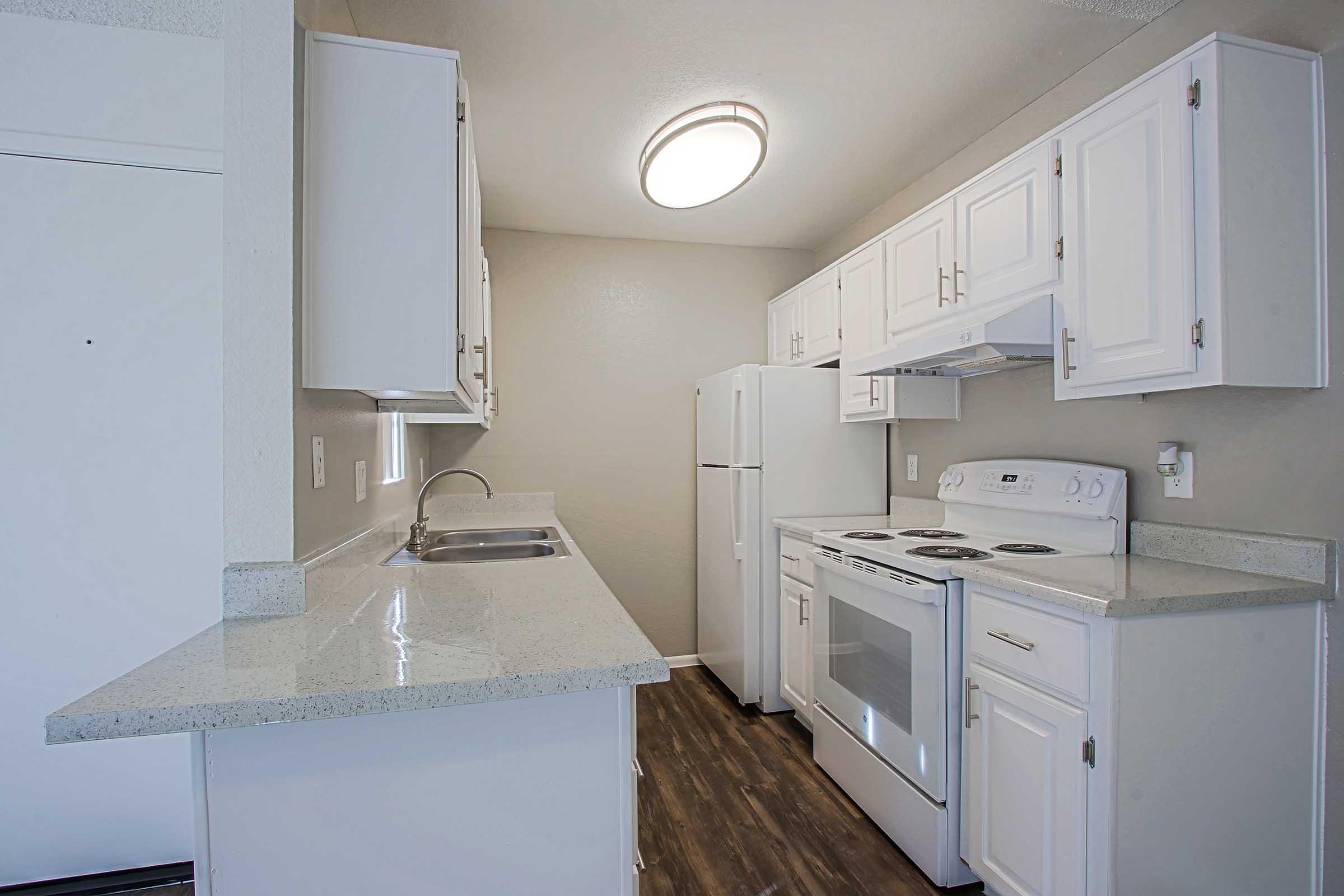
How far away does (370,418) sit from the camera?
201 cm

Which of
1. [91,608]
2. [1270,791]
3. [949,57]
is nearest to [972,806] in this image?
[1270,791]

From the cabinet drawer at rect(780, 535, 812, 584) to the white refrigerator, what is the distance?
7 cm

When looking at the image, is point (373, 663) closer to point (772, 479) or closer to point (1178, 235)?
point (1178, 235)

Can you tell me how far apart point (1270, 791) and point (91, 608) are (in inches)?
123

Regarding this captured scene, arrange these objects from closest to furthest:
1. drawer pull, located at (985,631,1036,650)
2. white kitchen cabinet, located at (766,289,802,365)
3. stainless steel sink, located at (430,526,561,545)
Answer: drawer pull, located at (985,631,1036,650), stainless steel sink, located at (430,526,561,545), white kitchen cabinet, located at (766,289,802,365)

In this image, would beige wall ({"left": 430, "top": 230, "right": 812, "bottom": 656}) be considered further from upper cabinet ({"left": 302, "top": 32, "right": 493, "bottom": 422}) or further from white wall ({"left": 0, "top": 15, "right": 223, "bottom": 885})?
upper cabinet ({"left": 302, "top": 32, "right": 493, "bottom": 422})

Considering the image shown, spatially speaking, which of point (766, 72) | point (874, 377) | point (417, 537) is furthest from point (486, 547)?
point (766, 72)

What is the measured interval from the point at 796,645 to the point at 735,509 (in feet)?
2.34

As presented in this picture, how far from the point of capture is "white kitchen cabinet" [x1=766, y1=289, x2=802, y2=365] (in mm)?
3623

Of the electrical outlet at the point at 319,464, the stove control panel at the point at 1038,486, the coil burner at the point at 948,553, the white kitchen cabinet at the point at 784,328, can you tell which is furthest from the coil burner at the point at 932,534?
the electrical outlet at the point at 319,464

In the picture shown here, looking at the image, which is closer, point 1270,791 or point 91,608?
point 1270,791

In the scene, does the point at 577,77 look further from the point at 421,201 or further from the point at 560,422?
the point at 560,422

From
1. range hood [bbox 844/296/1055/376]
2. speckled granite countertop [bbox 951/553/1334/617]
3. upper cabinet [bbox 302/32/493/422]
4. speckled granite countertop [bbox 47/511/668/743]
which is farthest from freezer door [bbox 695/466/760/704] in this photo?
upper cabinet [bbox 302/32/493/422]

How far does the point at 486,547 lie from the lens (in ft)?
8.29
